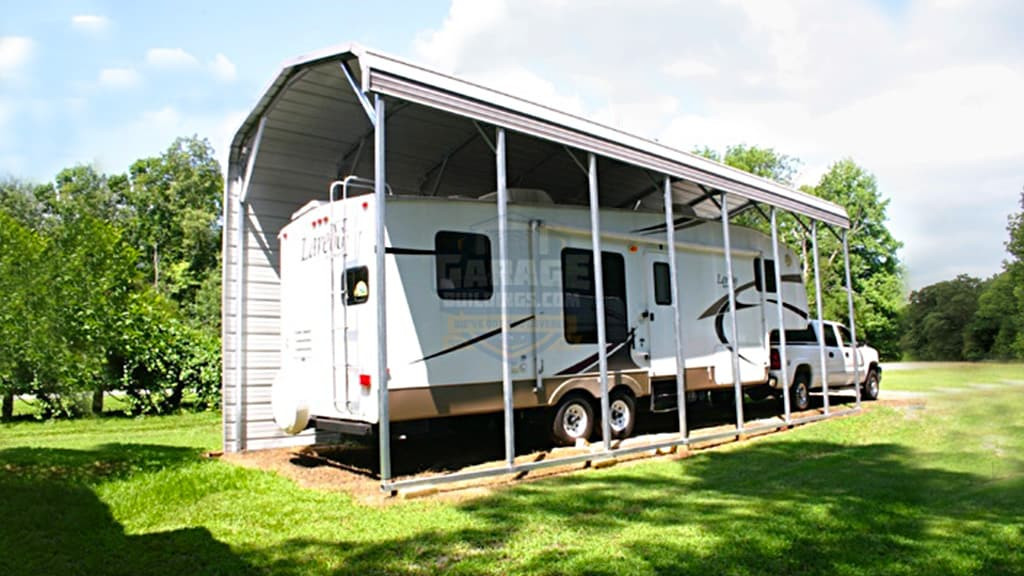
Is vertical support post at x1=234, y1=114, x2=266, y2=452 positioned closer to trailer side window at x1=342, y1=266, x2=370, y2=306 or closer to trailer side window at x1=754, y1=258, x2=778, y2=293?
trailer side window at x1=342, y1=266, x2=370, y2=306

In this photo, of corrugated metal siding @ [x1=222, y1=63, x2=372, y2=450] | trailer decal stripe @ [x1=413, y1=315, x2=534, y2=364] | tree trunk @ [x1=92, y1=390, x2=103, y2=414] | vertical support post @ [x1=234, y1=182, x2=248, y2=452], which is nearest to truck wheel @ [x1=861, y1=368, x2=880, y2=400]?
trailer decal stripe @ [x1=413, y1=315, x2=534, y2=364]

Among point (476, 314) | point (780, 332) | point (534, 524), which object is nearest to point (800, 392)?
point (780, 332)

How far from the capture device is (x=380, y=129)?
270 inches

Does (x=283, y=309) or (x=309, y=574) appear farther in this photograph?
(x=283, y=309)

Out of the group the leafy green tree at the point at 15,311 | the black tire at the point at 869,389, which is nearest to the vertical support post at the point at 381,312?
the black tire at the point at 869,389

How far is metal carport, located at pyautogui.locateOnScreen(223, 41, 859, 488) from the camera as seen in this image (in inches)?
310

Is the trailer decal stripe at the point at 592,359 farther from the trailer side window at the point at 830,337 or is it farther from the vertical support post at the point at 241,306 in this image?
the trailer side window at the point at 830,337

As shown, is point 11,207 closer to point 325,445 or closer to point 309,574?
point 325,445

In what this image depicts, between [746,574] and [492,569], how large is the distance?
1532 mm

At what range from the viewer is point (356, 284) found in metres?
7.88

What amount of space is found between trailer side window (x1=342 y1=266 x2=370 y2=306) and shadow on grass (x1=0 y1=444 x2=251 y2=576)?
112 inches

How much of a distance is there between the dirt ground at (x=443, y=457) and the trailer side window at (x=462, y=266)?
1.55m

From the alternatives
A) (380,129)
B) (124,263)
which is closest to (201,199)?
(124,263)

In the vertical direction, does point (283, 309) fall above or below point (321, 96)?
below
